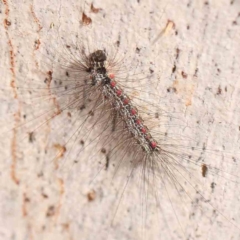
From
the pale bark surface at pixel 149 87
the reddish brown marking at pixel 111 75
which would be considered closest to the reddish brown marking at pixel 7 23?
the pale bark surface at pixel 149 87

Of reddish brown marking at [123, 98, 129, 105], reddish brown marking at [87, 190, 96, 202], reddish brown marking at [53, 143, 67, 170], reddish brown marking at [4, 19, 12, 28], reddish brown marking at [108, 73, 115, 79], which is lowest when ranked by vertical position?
reddish brown marking at [87, 190, 96, 202]

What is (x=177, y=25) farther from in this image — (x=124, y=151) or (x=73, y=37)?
(x=124, y=151)

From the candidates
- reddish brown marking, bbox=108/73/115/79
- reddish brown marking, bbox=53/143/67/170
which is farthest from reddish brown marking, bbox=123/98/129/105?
reddish brown marking, bbox=53/143/67/170

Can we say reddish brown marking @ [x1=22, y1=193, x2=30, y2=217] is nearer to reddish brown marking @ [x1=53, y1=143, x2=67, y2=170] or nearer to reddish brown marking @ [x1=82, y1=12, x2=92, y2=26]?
reddish brown marking @ [x1=53, y1=143, x2=67, y2=170]

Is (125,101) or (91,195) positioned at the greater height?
(125,101)

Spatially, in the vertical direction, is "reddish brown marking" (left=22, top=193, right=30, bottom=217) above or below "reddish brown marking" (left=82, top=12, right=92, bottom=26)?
below

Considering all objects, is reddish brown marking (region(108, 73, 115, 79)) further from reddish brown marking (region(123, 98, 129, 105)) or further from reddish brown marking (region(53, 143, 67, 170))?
reddish brown marking (region(53, 143, 67, 170))

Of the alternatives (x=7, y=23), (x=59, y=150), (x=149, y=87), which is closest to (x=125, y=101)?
(x=149, y=87)

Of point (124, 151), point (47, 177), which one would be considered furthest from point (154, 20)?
point (47, 177)

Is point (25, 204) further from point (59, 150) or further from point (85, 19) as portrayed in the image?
point (85, 19)
